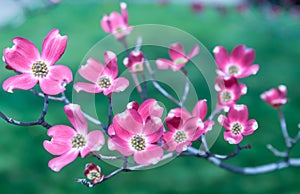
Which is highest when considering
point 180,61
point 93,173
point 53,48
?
point 53,48

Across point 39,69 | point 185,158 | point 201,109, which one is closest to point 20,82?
point 39,69

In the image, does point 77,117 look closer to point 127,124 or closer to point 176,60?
point 127,124

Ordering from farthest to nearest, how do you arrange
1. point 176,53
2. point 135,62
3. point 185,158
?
point 185,158 → point 176,53 → point 135,62

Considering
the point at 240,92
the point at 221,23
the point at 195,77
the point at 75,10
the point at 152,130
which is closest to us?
the point at 152,130

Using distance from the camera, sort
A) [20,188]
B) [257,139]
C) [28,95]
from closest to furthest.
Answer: [20,188] → [257,139] → [28,95]

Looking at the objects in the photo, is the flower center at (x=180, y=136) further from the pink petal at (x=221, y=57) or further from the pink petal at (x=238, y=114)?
the pink petal at (x=221, y=57)

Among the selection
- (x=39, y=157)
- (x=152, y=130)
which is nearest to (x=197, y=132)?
(x=152, y=130)

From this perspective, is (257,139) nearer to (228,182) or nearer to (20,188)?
(228,182)
